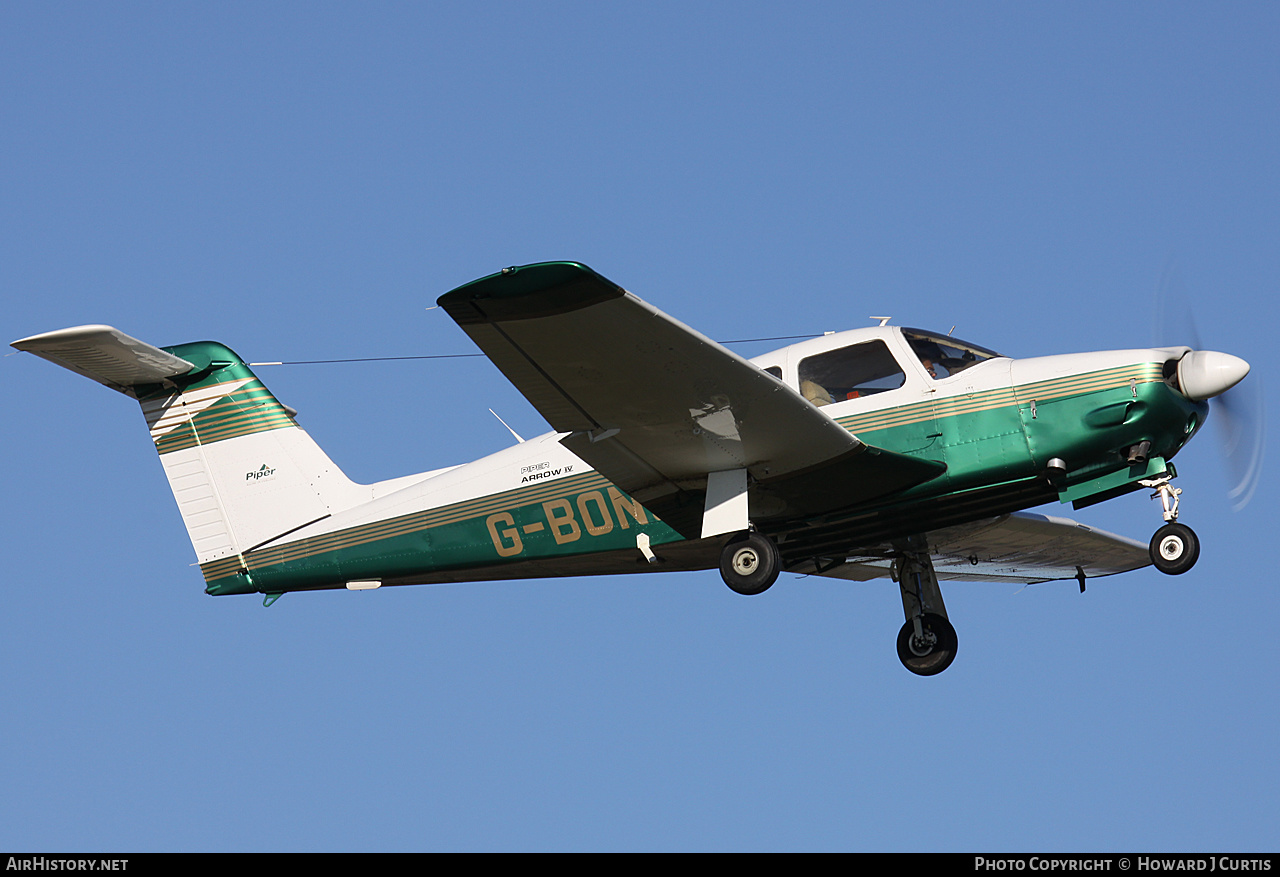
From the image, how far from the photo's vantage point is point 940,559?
54.4 feet

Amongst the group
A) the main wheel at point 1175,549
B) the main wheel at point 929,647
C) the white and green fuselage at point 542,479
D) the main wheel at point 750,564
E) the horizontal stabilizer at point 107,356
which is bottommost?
the main wheel at point 929,647

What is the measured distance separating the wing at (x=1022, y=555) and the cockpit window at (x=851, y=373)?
2.30 m

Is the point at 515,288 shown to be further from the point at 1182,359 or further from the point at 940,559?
the point at 940,559

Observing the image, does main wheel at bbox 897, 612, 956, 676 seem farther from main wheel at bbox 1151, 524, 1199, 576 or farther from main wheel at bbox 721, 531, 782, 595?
main wheel at bbox 1151, 524, 1199, 576

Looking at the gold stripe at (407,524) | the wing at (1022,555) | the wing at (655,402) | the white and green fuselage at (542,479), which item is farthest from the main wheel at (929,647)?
the gold stripe at (407,524)

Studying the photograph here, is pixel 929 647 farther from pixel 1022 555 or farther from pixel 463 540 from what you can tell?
pixel 463 540

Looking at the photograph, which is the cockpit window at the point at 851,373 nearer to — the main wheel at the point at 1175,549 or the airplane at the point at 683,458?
the airplane at the point at 683,458

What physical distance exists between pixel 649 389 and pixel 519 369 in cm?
118

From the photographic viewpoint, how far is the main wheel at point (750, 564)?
12.5 meters

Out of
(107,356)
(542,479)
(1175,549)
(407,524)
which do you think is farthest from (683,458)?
(107,356)

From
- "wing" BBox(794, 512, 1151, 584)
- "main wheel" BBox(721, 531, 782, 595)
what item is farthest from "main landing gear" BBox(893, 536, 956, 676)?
"main wheel" BBox(721, 531, 782, 595)

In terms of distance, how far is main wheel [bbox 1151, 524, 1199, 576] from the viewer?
Answer: 11.8 m

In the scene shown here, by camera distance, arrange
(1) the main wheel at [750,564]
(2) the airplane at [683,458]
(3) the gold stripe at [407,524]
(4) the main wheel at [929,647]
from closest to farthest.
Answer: (2) the airplane at [683,458] → (1) the main wheel at [750,564] → (3) the gold stripe at [407,524] → (4) the main wheel at [929,647]

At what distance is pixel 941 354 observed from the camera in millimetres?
12914
